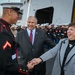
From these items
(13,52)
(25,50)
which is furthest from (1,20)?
(25,50)

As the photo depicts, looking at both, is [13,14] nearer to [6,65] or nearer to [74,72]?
[6,65]

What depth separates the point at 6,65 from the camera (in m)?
2.81

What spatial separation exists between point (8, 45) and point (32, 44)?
6.82 feet

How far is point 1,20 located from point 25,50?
193cm

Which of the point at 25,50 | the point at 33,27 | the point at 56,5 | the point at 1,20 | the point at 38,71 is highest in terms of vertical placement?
the point at 1,20

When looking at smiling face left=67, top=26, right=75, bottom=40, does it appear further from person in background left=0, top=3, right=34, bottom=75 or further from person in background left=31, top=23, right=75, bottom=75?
person in background left=0, top=3, right=34, bottom=75

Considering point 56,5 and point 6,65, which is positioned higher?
point 6,65

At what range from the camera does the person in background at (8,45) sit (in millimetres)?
2766

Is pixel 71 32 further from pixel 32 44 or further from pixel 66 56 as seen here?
pixel 32 44

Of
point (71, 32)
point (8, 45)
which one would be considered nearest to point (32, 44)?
point (71, 32)

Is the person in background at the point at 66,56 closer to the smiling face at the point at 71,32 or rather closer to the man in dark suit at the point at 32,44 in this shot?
the smiling face at the point at 71,32

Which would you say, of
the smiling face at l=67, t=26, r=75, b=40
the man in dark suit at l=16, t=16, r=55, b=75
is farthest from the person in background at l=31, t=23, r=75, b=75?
the man in dark suit at l=16, t=16, r=55, b=75

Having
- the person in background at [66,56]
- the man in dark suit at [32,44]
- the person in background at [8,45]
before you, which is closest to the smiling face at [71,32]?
the person in background at [66,56]

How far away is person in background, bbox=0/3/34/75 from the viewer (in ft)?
9.07
